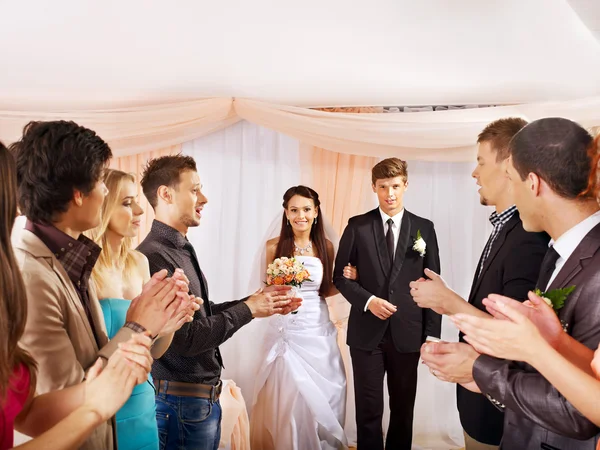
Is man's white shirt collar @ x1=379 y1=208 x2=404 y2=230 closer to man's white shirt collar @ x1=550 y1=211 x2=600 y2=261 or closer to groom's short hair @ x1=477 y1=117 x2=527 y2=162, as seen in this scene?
groom's short hair @ x1=477 y1=117 x2=527 y2=162

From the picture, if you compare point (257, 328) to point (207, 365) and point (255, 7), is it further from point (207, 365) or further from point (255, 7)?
point (255, 7)

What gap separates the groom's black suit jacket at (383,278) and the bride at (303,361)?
0.39 ft

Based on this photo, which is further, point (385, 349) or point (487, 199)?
point (385, 349)

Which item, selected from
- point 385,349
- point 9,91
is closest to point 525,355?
point 385,349

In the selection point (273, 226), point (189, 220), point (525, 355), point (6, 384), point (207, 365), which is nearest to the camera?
point (6, 384)

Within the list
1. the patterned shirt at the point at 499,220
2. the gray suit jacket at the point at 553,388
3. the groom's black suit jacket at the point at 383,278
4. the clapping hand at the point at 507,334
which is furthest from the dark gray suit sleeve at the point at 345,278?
the clapping hand at the point at 507,334

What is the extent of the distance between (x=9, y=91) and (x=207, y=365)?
8.07ft

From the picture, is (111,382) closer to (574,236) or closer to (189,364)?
(189,364)

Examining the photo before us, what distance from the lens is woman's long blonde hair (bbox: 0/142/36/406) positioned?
1.47m

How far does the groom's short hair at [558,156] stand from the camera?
2.04 metres

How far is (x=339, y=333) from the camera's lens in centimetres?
436

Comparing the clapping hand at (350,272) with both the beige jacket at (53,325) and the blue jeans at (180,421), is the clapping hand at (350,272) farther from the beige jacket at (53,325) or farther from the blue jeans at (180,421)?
the beige jacket at (53,325)

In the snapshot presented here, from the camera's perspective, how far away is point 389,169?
165 inches

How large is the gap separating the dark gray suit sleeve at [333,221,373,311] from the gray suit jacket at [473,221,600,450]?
2.02 metres
